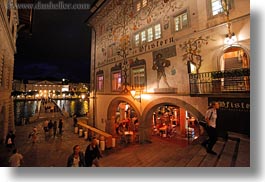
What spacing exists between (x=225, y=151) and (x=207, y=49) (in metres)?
2.30

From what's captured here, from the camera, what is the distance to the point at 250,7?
2777mm

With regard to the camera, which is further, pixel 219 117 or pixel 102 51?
pixel 102 51

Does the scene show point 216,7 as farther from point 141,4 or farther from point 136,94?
point 136,94

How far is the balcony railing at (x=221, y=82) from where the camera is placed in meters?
2.69

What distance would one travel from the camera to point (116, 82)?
21.4ft

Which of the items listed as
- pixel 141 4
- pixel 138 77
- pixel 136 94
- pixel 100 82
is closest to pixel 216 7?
pixel 141 4

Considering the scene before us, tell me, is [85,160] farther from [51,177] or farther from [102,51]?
[102,51]

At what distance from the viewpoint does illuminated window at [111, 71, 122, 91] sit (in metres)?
6.28

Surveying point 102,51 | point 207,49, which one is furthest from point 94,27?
point 207,49

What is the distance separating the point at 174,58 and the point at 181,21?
1072 mm

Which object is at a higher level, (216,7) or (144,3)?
(144,3)

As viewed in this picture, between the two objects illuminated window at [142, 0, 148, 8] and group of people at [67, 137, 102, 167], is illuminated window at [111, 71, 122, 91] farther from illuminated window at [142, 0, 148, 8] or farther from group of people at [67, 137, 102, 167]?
group of people at [67, 137, 102, 167]

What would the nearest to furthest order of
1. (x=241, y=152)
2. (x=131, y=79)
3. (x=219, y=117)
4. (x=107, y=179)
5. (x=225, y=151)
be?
(x=107, y=179), (x=241, y=152), (x=225, y=151), (x=219, y=117), (x=131, y=79)

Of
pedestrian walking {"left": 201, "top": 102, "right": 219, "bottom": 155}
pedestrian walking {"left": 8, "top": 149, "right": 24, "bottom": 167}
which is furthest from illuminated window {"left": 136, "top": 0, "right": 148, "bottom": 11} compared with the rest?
pedestrian walking {"left": 8, "top": 149, "right": 24, "bottom": 167}
